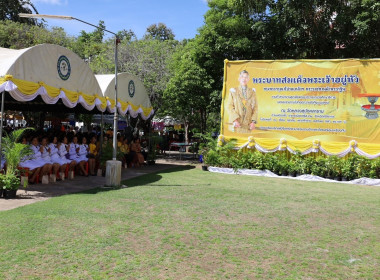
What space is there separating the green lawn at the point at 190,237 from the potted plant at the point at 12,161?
3.39ft

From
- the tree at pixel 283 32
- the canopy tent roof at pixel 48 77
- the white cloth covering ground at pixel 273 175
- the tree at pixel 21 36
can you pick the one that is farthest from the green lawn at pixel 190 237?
the tree at pixel 21 36

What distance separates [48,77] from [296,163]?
362 inches

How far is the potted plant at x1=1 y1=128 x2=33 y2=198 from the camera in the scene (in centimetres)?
849

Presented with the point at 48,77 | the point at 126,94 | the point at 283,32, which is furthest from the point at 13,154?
the point at 283,32

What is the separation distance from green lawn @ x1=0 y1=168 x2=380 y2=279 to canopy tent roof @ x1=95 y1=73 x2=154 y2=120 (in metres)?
5.69

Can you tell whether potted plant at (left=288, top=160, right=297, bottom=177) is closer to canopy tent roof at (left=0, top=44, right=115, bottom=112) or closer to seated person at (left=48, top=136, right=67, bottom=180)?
canopy tent roof at (left=0, top=44, right=115, bottom=112)

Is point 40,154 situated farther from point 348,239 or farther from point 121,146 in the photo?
point 348,239

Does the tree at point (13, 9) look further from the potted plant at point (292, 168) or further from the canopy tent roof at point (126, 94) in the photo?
the potted plant at point (292, 168)

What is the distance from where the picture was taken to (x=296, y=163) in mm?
14156

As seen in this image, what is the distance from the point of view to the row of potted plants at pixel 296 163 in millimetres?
13125

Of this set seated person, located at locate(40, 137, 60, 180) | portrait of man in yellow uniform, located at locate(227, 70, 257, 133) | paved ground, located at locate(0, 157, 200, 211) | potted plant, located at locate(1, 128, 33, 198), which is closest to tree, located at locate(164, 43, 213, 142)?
portrait of man in yellow uniform, located at locate(227, 70, 257, 133)

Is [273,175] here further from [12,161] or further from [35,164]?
[12,161]

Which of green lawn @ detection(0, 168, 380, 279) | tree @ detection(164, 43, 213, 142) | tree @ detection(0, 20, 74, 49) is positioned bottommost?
green lawn @ detection(0, 168, 380, 279)

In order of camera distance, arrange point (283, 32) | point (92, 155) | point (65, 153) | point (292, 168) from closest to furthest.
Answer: point (65, 153) → point (92, 155) → point (292, 168) → point (283, 32)
